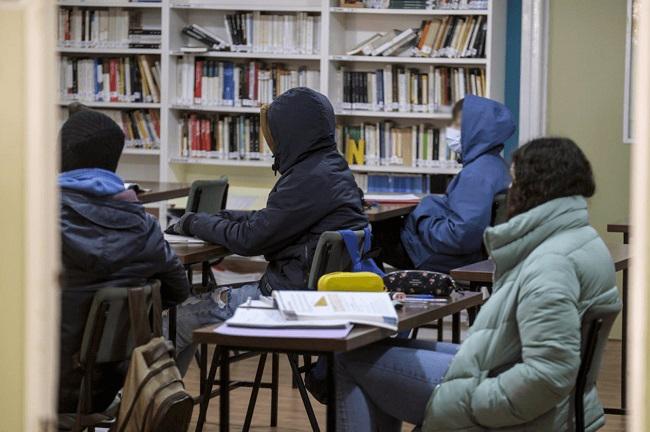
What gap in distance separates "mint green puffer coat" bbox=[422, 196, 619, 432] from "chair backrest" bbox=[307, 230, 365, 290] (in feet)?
3.31

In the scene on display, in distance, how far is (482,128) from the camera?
5.49 metres

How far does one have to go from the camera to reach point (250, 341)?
2883mm

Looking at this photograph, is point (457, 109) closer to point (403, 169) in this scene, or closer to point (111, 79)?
point (403, 169)

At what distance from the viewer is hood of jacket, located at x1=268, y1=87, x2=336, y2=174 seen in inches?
172

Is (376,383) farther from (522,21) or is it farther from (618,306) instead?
(522,21)

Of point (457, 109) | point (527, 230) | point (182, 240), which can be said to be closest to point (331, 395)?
point (527, 230)

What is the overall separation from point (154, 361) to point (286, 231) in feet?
3.59

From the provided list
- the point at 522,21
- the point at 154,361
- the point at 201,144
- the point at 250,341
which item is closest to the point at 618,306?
the point at 250,341

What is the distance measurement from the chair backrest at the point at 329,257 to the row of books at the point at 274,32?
12.0 ft

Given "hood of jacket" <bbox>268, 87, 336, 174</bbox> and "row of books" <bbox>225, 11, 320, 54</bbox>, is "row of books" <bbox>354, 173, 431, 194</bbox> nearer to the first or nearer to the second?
"row of books" <bbox>225, 11, 320, 54</bbox>

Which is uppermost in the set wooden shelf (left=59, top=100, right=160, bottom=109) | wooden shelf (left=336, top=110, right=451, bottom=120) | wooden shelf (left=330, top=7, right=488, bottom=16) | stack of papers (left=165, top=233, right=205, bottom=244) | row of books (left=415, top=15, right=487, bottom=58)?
wooden shelf (left=330, top=7, right=488, bottom=16)

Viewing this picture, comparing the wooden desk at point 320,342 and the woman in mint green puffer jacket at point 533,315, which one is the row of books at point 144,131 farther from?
the woman in mint green puffer jacket at point 533,315

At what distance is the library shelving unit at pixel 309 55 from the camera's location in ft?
24.3

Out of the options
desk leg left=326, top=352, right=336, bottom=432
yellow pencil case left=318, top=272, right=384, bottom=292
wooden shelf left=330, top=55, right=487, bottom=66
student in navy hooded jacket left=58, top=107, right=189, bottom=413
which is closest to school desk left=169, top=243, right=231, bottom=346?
student in navy hooded jacket left=58, top=107, right=189, bottom=413
